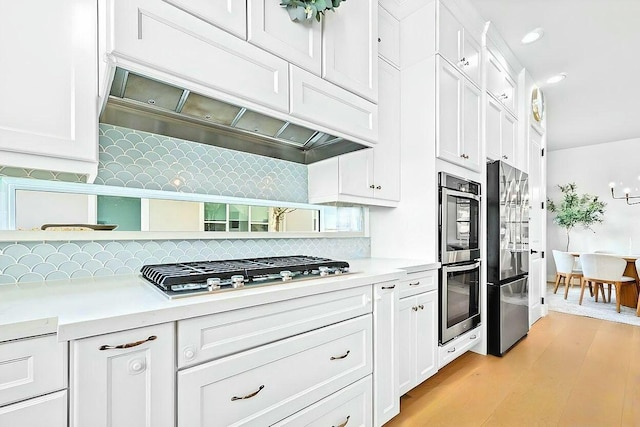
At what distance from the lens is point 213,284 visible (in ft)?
3.91

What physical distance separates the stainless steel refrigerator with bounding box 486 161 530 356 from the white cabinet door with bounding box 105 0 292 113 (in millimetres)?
2375

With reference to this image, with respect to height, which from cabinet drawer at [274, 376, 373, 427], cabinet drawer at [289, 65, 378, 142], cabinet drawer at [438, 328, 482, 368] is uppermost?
cabinet drawer at [289, 65, 378, 142]

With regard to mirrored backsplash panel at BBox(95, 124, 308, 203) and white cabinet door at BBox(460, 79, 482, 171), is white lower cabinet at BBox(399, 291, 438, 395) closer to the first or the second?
mirrored backsplash panel at BBox(95, 124, 308, 203)

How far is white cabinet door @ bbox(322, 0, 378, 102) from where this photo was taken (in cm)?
172

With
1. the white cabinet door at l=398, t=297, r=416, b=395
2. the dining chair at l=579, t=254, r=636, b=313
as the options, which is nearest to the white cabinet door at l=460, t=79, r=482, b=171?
the white cabinet door at l=398, t=297, r=416, b=395

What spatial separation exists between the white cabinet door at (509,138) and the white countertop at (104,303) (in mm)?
2938

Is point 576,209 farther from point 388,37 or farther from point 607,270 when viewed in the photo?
point 388,37

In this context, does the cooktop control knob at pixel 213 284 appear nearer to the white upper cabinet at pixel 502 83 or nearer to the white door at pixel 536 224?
the white upper cabinet at pixel 502 83

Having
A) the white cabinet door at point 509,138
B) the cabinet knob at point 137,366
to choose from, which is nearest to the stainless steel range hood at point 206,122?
the cabinet knob at point 137,366

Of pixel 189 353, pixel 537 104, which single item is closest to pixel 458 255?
pixel 189 353

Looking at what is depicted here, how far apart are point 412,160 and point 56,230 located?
7.27 ft

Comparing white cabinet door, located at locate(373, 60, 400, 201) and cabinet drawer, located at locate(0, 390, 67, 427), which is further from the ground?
white cabinet door, located at locate(373, 60, 400, 201)

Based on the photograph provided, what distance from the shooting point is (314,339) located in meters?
1.42

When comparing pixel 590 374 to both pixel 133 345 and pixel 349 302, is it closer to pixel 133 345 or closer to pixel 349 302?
pixel 349 302
